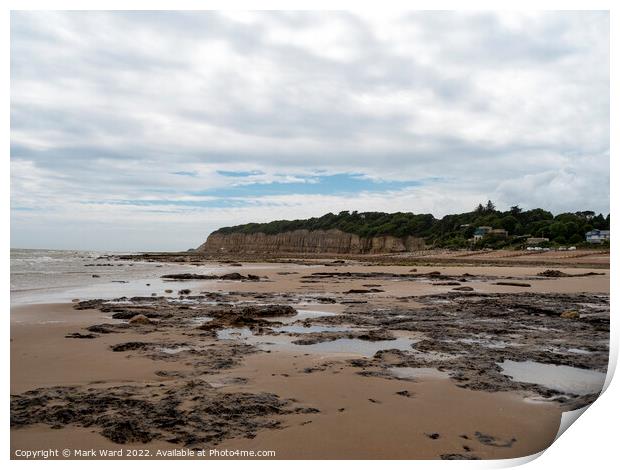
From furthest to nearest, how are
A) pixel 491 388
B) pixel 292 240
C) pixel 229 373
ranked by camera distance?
pixel 292 240
pixel 229 373
pixel 491 388

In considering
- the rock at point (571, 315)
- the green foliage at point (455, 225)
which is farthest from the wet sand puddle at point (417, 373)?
the green foliage at point (455, 225)

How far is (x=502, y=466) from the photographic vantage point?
3.52 meters

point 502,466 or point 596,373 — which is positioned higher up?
point 596,373

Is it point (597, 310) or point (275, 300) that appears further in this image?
point (275, 300)

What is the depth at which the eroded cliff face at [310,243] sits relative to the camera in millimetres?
76075

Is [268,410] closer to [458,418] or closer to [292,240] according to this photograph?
[458,418]

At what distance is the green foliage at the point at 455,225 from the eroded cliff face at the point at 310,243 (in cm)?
132

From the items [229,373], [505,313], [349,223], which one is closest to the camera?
[229,373]

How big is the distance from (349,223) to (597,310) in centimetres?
7962

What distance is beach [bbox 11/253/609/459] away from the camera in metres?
3.70

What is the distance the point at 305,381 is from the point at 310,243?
290 ft

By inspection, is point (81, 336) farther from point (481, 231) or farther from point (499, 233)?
point (481, 231)

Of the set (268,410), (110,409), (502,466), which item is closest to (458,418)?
(502,466)

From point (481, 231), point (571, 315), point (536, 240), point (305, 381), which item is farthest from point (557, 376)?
point (481, 231)
